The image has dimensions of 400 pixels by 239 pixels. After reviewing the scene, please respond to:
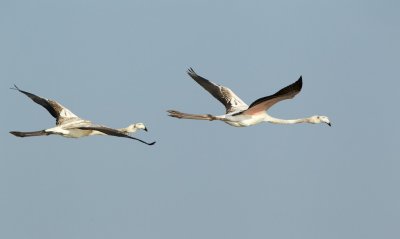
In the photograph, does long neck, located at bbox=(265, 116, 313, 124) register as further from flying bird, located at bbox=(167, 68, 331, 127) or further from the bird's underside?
the bird's underside

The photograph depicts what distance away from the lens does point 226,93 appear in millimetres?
69438

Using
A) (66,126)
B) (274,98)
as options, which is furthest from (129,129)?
(274,98)

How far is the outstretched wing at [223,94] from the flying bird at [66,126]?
482 centimetres

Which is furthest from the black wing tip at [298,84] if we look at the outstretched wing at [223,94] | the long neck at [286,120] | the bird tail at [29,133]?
the bird tail at [29,133]

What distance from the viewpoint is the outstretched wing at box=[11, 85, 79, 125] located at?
67312mm

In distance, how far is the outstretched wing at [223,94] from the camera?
6819cm

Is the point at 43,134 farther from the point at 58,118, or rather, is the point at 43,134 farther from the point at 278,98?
the point at 278,98

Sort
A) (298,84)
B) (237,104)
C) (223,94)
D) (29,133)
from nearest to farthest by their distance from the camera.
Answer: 1. (298,84)
2. (29,133)
3. (237,104)
4. (223,94)

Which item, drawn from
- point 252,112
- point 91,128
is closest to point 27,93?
point 91,128

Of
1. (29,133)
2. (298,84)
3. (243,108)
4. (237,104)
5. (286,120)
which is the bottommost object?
(29,133)

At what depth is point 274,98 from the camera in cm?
6191

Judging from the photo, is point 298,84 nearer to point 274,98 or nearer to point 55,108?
point 274,98

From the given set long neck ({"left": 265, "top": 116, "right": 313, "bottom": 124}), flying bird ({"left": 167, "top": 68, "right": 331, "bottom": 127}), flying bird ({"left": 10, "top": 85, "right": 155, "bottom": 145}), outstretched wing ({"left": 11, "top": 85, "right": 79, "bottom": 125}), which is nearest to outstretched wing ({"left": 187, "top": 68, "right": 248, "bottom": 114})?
flying bird ({"left": 167, "top": 68, "right": 331, "bottom": 127})

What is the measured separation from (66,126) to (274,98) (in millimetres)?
10870
